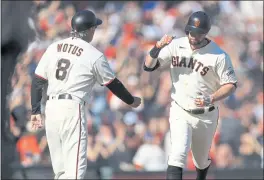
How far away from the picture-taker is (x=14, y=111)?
34.2 ft

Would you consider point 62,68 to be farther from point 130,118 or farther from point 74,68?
point 130,118

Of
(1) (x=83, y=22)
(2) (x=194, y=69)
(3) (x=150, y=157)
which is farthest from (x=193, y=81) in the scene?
(3) (x=150, y=157)

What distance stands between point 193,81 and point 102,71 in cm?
110

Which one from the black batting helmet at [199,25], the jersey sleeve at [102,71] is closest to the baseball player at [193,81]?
the black batting helmet at [199,25]

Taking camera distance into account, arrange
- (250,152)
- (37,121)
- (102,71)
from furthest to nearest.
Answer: (250,152) → (37,121) → (102,71)

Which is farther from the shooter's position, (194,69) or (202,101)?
(194,69)

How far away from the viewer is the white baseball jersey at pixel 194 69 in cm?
667

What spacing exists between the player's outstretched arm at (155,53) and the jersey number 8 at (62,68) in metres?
1.01

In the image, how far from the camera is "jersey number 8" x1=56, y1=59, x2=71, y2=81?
19.7 ft

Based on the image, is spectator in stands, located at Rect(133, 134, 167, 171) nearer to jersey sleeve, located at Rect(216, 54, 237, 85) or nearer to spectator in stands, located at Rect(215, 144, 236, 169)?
spectator in stands, located at Rect(215, 144, 236, 169)

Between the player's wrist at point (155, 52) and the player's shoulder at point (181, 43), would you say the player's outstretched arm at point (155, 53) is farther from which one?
the player's shoulder at point (181, 43)

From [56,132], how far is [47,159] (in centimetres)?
430

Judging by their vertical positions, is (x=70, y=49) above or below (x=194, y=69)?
above

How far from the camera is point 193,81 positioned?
6.74 m
